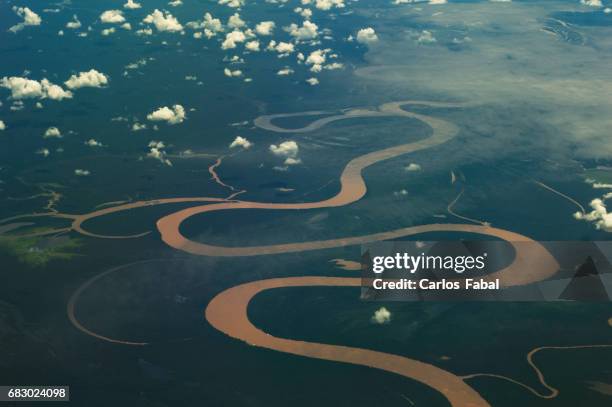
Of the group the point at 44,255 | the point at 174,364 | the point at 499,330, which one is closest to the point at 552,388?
the point at 499,330

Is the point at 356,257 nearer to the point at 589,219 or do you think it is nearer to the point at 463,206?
the point at 463,206

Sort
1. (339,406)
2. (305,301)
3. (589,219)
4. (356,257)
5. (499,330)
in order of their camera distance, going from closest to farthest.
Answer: (339,406) → (499,330) → (305,301) → (356,257) → (589,219)

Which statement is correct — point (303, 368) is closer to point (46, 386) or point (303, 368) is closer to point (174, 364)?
point (174, 364)

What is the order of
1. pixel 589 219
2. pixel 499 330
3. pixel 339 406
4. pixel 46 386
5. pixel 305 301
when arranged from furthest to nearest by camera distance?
pixel 589 219, pixel 305 301, pixel 499 330, pixel 46 386, pixel 339 406

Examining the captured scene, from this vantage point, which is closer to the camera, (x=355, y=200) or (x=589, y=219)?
(x=589, y=219)

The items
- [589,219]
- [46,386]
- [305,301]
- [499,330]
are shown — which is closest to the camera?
[46,386]

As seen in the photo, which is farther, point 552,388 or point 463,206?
point 463,206


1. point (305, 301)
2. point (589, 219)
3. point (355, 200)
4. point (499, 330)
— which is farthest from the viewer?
point (355, 200)

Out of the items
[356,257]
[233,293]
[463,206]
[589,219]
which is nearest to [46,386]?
[233,293]

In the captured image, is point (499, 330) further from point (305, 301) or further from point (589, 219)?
point (589, 219)
